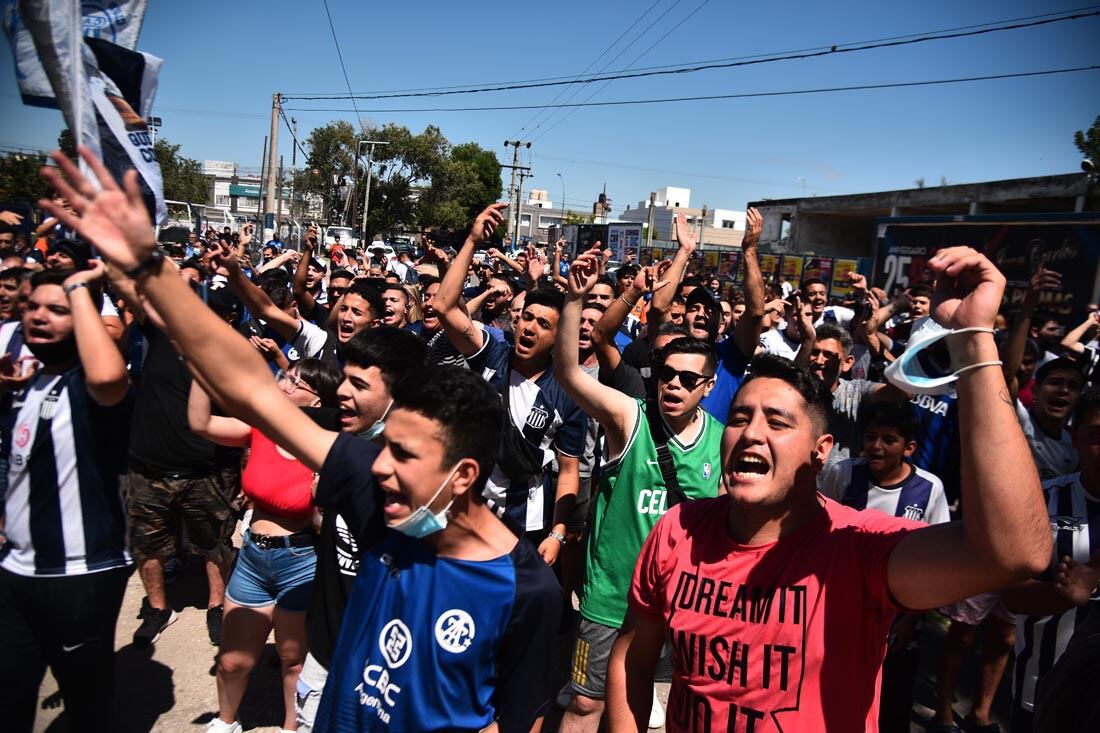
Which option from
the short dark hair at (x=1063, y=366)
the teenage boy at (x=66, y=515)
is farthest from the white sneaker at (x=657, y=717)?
the short dark hair at (x=1063, y=366)

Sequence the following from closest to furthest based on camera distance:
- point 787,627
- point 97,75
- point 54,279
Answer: point 787,627, point 97,75, point 54,279

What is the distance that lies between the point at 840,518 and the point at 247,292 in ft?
13.9

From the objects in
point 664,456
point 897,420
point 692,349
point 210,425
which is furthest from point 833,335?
point 210,425

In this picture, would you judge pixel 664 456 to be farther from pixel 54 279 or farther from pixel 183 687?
pixel 183 687

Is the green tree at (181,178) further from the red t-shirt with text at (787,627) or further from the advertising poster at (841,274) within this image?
the red t-shirt with text at (787,627)

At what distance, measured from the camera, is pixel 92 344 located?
2711 millimetres

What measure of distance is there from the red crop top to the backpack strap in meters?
1.52

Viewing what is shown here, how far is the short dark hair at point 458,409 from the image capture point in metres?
1.99

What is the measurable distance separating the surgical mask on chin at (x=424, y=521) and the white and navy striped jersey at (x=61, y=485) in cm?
170

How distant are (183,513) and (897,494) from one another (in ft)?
14.0

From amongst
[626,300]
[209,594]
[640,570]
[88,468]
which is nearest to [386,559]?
[640,570]

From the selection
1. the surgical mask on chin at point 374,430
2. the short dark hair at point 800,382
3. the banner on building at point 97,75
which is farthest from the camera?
the surgical mask on chin at point 374,430

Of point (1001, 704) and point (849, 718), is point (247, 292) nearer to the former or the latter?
point (849, 718)

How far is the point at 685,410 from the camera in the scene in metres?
3.29
